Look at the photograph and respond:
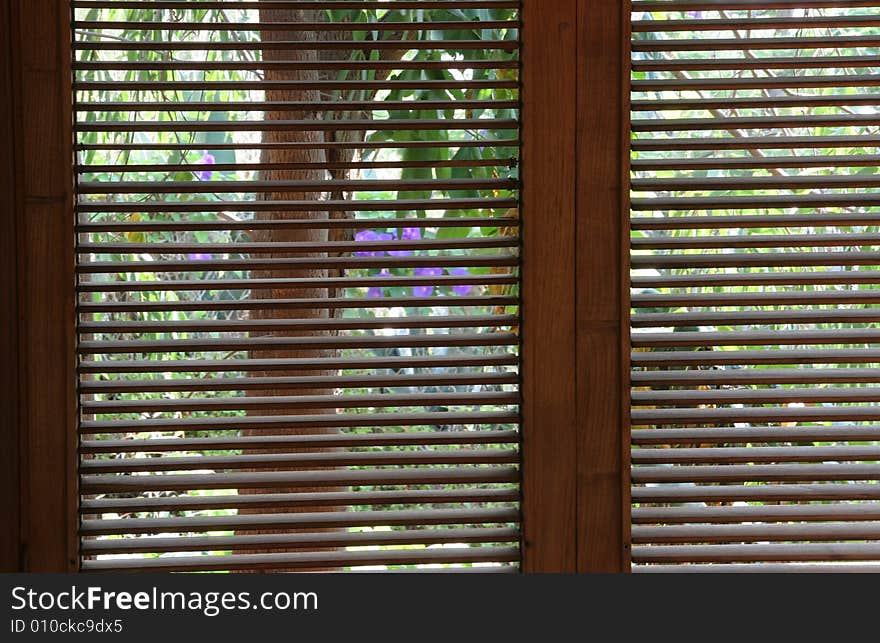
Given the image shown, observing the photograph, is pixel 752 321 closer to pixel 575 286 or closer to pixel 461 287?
pixel 575 286

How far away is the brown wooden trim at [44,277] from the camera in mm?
1284

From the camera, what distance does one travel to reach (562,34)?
4.30ft

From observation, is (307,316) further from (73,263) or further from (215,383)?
(73,263)

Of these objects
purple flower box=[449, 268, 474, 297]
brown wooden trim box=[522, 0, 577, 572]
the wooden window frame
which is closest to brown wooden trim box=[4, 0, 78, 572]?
the wooden window frame

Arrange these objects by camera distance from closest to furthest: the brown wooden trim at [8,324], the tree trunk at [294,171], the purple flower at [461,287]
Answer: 1. the brown wooden trim at [8,324]
2. the tree trunk at [294,171]
3. the purple flower at [461,287]

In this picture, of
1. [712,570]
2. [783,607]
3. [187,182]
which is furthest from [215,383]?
[783,607]

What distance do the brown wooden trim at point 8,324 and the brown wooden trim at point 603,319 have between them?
2.71ft

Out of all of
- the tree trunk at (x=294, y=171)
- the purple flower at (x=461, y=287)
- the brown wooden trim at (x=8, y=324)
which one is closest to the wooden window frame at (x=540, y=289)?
the brown wooden trim at (x=8, y=324)

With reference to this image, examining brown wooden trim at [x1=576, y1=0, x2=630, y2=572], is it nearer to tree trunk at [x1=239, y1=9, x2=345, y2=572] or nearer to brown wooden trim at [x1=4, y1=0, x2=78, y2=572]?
tree trunk at [x1=239, y1=9, x2=345, y2=572]

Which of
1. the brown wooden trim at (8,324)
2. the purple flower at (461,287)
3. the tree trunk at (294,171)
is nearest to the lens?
the brown wooden trim at (8,324)

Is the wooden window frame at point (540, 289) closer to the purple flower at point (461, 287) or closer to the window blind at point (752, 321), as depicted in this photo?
the window blind at point (752, 321)

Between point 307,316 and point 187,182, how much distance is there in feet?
1.02

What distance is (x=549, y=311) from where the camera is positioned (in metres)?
1.32

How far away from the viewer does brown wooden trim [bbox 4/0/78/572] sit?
4.21 ft
